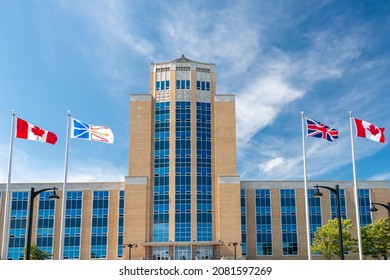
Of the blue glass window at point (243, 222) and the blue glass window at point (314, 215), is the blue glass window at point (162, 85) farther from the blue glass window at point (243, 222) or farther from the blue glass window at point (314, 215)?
the blue glass window at point (314, 215)

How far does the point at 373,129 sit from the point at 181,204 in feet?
133

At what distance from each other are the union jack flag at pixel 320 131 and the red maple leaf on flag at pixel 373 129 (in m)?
2.35

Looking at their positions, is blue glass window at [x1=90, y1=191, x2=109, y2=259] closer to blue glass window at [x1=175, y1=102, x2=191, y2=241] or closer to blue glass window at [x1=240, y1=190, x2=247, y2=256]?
blue glass window at [x1=175, y1=102, x2=191, y2=241]

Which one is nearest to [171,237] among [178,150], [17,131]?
[178,150]

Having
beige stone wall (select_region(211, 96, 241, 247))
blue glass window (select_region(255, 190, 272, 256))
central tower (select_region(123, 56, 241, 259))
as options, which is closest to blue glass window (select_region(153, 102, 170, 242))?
central tower (select_region(123, 56, 241, 259))

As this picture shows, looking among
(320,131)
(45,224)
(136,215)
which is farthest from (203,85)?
(320,131)

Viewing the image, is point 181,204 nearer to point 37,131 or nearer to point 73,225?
point 73,225

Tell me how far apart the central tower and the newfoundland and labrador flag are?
36369mm

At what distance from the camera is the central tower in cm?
6775

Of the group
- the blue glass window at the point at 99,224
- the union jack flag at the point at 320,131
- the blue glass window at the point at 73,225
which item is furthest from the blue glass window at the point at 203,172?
the union jack flag at the point at 320,131

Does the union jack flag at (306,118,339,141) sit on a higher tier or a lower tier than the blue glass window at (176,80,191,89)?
lower

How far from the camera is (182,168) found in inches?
2805
